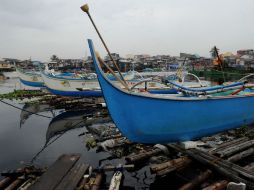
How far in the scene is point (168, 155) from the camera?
7.86m

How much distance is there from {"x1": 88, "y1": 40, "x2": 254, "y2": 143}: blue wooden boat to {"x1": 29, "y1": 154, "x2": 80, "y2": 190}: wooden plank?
176cm

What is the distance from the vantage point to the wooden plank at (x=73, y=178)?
568cm

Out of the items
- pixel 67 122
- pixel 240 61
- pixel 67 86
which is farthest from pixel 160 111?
pixel 240 61

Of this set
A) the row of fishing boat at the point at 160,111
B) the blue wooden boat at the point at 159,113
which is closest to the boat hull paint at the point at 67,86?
the row of fishing boat at the point at 160,111

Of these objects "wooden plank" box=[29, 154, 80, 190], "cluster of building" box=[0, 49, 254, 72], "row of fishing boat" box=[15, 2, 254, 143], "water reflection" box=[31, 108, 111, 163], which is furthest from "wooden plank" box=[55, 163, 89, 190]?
"cluster of building" box=[0, 49, 254, 72]

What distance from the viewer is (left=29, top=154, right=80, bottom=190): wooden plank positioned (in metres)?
5.63

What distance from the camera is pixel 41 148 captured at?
1003 cm

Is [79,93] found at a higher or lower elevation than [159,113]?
lower

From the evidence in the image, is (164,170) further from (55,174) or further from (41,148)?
(41,148)

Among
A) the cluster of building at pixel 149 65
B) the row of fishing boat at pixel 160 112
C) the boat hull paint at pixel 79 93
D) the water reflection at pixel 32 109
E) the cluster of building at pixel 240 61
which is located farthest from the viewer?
the cluster of building at pixel 240 61

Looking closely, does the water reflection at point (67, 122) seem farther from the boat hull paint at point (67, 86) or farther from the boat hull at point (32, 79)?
the boat hull at point (32, 79)

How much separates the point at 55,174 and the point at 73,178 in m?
0.48

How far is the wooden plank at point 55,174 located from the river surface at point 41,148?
1174 mm

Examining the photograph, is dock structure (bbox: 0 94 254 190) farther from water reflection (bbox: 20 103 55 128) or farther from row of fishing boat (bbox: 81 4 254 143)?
water reflection (bbox: 20 103 55 128)
